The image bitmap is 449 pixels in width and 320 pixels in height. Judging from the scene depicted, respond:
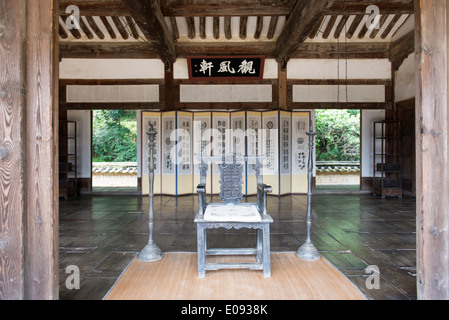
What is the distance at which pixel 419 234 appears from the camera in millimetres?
1664

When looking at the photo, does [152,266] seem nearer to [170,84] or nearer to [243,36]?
[170,84]

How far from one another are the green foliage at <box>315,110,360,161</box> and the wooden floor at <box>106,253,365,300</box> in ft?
31.8

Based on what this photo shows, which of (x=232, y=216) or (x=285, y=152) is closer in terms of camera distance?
(x=232, y=216)

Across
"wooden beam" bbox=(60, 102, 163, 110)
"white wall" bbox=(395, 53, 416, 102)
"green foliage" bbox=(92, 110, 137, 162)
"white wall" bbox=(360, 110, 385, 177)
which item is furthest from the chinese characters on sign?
"green foliage" bbox=(92, 110, 137, 162)

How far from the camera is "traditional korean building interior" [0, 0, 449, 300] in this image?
156 centimetres

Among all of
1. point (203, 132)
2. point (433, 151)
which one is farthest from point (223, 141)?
point (433, 151)

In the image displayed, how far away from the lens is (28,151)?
5.10 ft

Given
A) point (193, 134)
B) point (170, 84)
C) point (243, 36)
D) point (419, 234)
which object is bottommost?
point (419, 234)

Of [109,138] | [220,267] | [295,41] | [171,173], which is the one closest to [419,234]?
[220,267]

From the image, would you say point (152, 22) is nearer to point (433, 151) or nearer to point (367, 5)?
point (367, 5)

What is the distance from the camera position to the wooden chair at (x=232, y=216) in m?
2.18

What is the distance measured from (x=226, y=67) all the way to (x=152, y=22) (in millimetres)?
2284

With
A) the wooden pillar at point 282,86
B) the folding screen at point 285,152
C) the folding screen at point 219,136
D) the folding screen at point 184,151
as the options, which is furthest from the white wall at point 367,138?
the folding screen at point 184,151
